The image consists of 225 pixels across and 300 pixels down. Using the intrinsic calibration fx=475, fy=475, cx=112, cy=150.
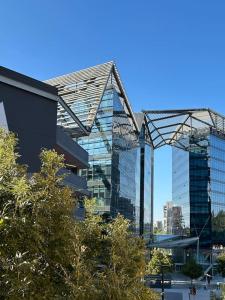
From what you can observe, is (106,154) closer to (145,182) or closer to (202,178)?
(145,182)

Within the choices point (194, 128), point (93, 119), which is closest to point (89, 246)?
point (93, 119)

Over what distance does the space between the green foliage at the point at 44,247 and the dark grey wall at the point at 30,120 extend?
1629 cm

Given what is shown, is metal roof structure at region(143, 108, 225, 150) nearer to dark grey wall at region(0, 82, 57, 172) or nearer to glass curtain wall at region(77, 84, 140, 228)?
glass curtain wall at region(77, 84, 140, 228)

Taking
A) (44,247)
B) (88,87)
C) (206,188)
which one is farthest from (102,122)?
(44,247)

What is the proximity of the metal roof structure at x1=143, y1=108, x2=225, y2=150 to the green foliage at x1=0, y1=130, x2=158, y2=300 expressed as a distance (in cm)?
8891

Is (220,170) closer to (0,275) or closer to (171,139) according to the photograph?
(171,139)

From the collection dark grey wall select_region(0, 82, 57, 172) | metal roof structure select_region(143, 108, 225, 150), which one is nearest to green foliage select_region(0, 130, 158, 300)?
dark grey wall select_region(0, 82, 57, 172)

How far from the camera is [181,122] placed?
10462 cm

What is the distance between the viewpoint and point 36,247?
23.9ft

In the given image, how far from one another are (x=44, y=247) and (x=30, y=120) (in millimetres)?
19412

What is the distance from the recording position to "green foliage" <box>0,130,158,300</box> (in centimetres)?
678

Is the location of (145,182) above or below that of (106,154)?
above

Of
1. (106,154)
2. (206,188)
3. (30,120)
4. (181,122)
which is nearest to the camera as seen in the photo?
(30,120)

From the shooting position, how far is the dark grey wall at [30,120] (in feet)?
82.9
